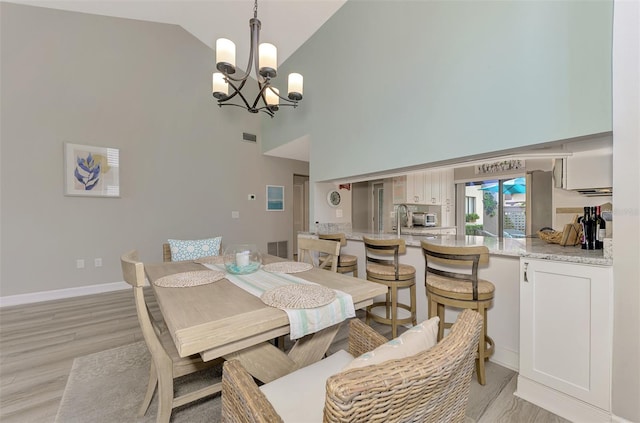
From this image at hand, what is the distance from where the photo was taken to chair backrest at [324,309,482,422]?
0.45 metres

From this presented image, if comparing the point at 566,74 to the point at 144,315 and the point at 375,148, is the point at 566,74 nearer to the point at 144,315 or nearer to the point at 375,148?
the point at 375,148

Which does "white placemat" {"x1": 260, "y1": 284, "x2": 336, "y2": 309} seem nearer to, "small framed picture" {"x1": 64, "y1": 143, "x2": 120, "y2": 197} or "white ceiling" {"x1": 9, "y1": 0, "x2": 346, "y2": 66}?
"white ceiling" {"x1": 9, "y1": 0, "x2": 346, "y2": 66}

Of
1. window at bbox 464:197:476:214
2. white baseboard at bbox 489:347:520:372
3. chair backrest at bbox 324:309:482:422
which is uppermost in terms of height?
window at bbox 464:197:476:214

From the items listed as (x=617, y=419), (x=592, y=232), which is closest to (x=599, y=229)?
(x=592, y=232)

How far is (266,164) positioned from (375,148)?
2951 millimetres

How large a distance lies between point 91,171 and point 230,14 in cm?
300

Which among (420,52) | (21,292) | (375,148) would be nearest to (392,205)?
(375,148)

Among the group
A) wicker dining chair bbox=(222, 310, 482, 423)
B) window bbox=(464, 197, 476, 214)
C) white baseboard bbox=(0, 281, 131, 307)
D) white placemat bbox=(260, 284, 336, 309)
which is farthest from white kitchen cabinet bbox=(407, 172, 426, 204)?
white baseboard bbox=(0, 281, 131, 307)

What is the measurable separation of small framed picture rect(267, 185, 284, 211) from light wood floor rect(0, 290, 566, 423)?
8.61ft

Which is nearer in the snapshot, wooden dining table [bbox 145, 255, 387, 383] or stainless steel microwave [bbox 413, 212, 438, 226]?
wooden dining table [bbox 145, 255, 387, 383]

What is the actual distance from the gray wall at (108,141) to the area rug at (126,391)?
2.28 meters

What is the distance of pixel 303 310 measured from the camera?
1057 mm

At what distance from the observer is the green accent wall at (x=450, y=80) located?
153 centimetres

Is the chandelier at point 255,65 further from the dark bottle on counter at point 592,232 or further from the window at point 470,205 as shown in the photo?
the window at point 470,205
